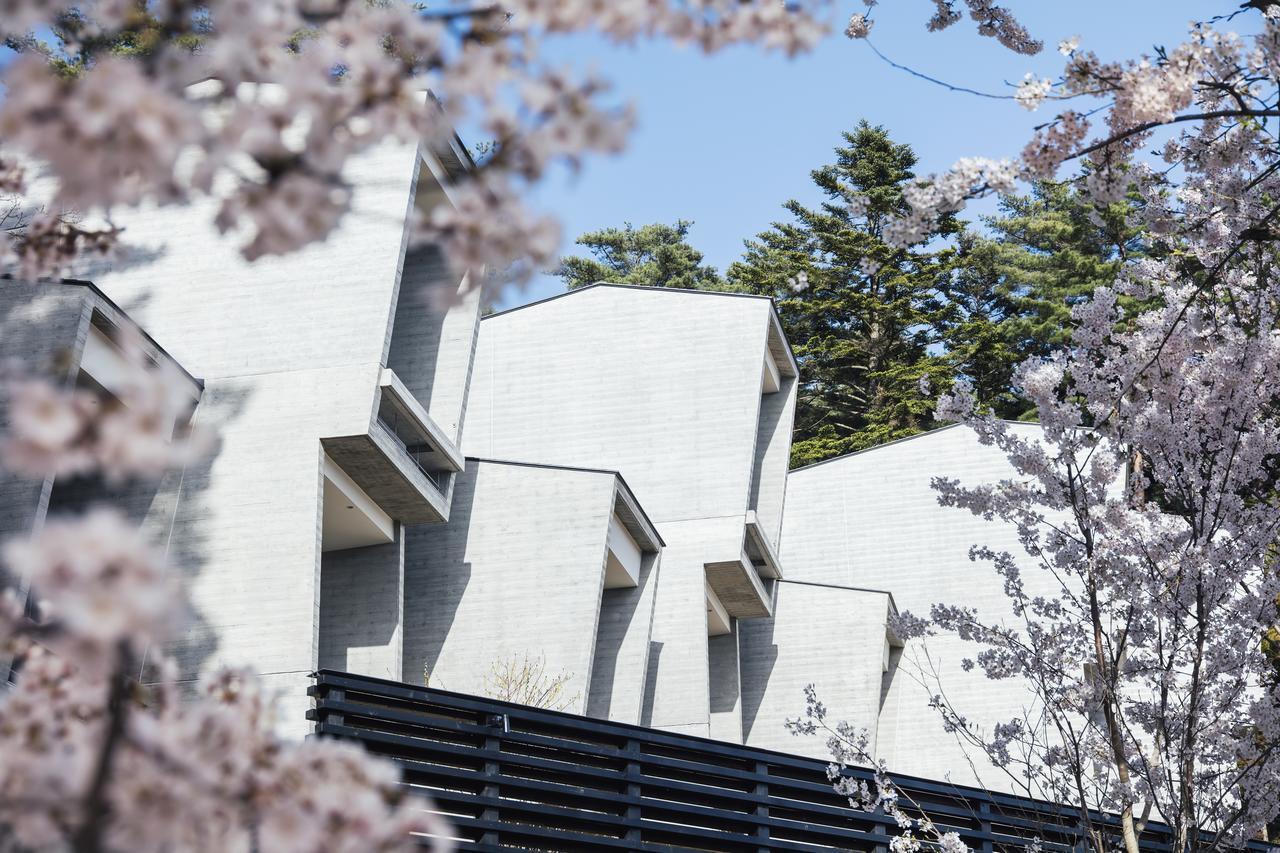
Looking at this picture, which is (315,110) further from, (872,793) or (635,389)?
(635,389)

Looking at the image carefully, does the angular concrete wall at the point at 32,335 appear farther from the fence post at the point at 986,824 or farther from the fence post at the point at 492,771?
the fence post at the point at 986,824

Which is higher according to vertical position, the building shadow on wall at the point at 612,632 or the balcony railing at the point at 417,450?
the balcony railing at the point at 417,450

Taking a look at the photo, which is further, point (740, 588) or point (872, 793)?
point (740, 588)

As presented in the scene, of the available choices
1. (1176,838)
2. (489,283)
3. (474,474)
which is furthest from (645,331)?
(489,283)

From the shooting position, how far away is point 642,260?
40.0m

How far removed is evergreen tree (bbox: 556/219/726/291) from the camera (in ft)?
124

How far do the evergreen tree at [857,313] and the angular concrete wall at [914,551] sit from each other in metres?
7.06

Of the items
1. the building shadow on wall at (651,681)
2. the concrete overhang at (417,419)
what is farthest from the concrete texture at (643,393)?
the concrete overhang at (417,419)

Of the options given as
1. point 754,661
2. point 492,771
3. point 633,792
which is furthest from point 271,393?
point 754,661

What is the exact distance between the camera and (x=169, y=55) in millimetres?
1693

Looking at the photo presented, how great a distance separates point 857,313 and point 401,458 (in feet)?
71.4

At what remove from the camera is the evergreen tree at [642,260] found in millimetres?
37812

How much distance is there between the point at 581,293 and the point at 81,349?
34.4 ft

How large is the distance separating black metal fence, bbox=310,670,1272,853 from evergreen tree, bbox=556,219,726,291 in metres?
28.1
